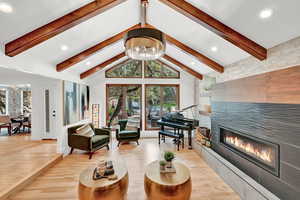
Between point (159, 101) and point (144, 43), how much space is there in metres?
4.82

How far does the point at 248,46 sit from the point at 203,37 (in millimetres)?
1015

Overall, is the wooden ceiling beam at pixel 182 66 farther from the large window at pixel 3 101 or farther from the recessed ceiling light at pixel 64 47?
the large window at pixel 3 101

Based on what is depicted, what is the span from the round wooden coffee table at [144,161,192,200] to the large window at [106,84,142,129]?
4.08 metres

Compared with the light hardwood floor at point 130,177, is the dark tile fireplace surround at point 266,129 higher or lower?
higher

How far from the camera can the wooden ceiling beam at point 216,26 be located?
2.46 meters

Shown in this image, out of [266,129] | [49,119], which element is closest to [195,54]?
[266,129]

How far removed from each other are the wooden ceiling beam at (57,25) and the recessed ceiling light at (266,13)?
221cm

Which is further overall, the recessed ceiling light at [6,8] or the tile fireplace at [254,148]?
the tile fireplace at [254,148]

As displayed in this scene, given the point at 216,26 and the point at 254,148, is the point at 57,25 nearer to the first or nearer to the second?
the point at 216,26

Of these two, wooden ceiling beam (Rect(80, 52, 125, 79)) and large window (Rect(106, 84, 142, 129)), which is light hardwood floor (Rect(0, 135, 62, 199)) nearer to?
large window (Rect(106, 84, 142, 129))

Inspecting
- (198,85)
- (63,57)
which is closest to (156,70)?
(198,85)

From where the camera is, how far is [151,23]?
3545 millimetres

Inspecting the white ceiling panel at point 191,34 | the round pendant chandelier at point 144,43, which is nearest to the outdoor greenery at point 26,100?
the white ceiling panel at point 191,34

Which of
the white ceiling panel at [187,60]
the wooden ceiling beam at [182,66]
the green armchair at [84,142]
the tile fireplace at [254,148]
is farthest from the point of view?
the wooden ceiling beam at [182,66]
